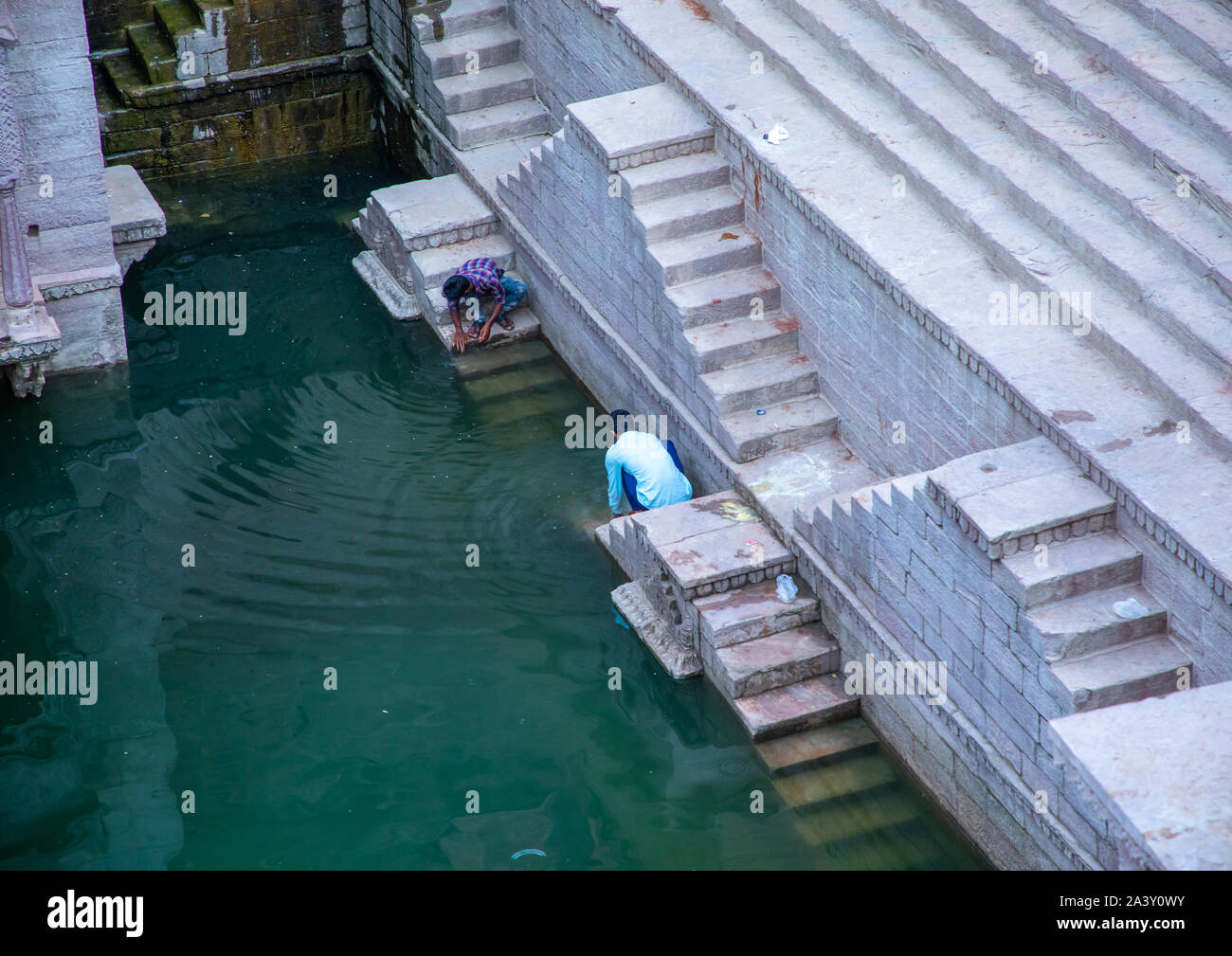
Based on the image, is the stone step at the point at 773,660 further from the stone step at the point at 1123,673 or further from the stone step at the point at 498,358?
the stone step at the point at 498,358

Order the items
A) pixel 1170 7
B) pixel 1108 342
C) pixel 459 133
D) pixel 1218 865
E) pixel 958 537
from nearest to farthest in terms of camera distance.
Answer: pixel 1218 865, pixel 958 537, pixel 1108 342, pixel 1170 7, pixel 459 133

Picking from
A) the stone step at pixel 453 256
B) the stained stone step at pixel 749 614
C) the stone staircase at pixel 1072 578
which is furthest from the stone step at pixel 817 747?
the stone step at pixel 453 256

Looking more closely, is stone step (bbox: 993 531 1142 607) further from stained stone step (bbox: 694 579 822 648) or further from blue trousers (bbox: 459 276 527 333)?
blue trousers (bbox: 459 276 527 333)

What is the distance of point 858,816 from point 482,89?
7287mm

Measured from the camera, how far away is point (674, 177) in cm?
1084

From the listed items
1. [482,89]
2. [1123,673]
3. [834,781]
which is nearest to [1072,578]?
[1123,673]

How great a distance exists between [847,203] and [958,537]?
101 inches

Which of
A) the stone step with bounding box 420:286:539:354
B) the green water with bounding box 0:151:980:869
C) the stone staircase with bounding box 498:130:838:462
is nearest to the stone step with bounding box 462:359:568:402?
the green water with bounding box 0:151:980:869

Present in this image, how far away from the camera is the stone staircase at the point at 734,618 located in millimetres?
9336

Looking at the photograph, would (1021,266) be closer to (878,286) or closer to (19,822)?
(878,286)

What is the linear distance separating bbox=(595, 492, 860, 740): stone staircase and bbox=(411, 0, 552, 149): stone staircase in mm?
4797

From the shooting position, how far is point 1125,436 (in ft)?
27.0

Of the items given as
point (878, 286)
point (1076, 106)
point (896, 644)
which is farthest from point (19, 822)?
point (1076, 106)

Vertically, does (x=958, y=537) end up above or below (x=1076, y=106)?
below
